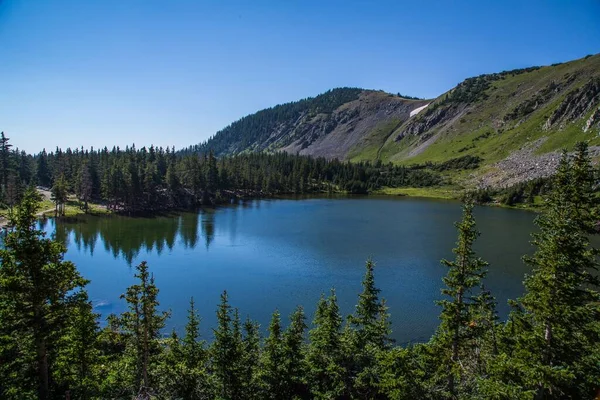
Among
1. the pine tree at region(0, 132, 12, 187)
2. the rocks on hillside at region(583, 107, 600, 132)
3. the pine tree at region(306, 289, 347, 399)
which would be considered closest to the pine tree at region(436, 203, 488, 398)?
the pine tree at region(306, 289, 347, 399)

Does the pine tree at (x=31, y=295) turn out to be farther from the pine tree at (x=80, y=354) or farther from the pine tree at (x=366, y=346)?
the pine tree at (x=366, y=346)

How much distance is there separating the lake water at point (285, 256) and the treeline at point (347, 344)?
58.6 feet

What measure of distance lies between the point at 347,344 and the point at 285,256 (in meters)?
50.4

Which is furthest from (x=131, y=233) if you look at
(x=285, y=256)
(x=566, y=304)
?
(x=566, y=304)

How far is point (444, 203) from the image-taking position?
557 ft

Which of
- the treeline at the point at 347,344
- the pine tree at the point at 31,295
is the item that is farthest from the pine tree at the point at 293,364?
the pine tree at the point at 31,295

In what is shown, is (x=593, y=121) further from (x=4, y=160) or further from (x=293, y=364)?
(x=4, y=160)

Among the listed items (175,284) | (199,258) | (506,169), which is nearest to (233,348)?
(175,284)

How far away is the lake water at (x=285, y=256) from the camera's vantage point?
54.6 meters

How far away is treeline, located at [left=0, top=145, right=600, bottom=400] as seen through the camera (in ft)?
63.7

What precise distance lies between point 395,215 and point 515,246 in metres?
50.8

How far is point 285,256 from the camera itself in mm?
79312

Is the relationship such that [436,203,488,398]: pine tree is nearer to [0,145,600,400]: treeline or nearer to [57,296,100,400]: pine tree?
[0,145,600,400]: treeline

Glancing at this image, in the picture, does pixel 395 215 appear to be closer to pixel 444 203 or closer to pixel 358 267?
pixel 444 203
